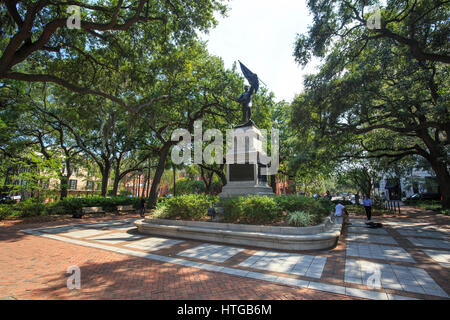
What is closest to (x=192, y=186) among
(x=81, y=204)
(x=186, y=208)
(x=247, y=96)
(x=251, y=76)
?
(x=81, y=204)

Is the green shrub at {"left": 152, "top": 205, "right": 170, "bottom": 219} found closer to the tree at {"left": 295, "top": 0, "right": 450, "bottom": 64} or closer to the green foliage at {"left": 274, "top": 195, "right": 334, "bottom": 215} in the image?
the green foliage at {"left": 274, "top": 195, "right": 334, "bottom": 215}

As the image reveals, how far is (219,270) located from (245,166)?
7.37 meters

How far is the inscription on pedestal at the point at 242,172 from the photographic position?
1192 centimetres

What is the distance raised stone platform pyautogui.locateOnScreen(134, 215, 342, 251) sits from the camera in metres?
7.01

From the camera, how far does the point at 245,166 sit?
479 inches

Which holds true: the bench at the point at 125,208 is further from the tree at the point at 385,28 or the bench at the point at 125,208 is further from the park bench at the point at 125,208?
the tree at the point at 385,28

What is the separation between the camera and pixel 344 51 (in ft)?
44.7

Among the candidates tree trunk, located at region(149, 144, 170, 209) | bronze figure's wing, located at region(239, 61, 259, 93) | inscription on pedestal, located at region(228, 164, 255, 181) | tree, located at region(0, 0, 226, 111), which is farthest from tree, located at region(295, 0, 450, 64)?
tree trunk, located at region(149, 144, 170, 209)

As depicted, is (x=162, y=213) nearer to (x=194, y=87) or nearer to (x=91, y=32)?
(x=91, y=32)

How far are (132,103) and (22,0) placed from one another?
321 inches

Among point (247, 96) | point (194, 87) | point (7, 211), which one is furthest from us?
point (194, 87)

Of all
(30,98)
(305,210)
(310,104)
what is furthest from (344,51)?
(30,98)

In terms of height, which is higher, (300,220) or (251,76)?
(251,76)
